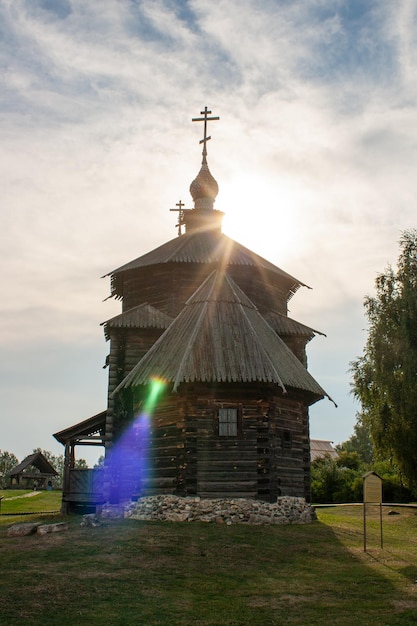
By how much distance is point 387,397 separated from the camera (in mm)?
Result: 26516

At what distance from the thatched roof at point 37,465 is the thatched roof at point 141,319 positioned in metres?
31.1

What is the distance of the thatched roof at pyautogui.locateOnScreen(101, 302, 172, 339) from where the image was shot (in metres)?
26.5

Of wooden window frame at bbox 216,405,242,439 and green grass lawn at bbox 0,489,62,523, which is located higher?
wooden window frame at bbox 216,405,242,439

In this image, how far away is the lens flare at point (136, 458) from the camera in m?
22.1

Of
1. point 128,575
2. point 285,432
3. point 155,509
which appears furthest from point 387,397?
point 128,575

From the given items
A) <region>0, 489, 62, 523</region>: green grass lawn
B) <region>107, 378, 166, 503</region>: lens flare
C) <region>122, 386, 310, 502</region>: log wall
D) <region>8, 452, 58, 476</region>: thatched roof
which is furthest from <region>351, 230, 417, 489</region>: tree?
<region>8, 452, 58, 476</region>: thatched roof

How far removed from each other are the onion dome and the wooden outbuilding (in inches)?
1151

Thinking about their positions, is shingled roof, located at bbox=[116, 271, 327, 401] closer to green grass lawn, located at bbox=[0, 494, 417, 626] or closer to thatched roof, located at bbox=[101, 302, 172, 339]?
thatched roof, located at bbox=[101, 302, 172, 339]

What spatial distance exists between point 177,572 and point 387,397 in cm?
1484

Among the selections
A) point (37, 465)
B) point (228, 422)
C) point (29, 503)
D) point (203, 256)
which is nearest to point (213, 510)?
point (228, 422)

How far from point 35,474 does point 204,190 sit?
31.7m

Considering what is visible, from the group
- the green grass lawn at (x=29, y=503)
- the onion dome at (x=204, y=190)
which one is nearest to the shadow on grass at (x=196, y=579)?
the green grass lawn at (x=29, y=503)

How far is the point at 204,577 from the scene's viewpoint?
13.7m

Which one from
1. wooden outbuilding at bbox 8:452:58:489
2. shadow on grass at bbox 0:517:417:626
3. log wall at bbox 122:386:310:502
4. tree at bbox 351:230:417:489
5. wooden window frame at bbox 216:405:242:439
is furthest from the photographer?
wooden outbuilding at bbox 8:452:58:489
